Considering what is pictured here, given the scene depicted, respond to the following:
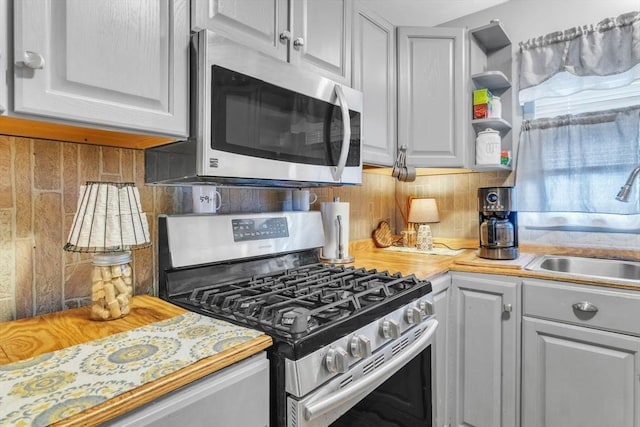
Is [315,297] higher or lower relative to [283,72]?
lower

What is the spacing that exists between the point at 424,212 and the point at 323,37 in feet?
4.25

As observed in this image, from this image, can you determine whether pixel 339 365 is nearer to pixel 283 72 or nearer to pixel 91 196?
pixel 91 196

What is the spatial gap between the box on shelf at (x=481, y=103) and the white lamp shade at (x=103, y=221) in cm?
184

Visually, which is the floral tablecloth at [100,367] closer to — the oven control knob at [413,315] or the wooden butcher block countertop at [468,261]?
the oven control knob at [413,315]

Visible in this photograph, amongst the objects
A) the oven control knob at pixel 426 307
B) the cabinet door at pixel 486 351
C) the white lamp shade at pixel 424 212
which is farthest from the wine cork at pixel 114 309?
the white lamp shade at pixel 424 212

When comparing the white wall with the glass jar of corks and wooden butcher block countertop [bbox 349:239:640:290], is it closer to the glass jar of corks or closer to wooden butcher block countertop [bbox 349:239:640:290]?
wooden butcher block countertop [bbox 349:239:640:290]

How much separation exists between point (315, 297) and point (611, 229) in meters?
1.75

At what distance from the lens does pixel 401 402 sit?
1.21 m

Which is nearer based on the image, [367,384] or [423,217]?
[367,384]

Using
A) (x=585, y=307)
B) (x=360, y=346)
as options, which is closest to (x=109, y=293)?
(x=360, y=346)

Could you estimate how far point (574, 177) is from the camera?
1.97m

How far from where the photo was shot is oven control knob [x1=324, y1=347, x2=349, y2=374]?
866 mm

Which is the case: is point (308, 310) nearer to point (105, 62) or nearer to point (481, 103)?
point (105, 62)

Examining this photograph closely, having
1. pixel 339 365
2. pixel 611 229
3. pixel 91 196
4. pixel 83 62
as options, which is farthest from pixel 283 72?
pixel 611 229
